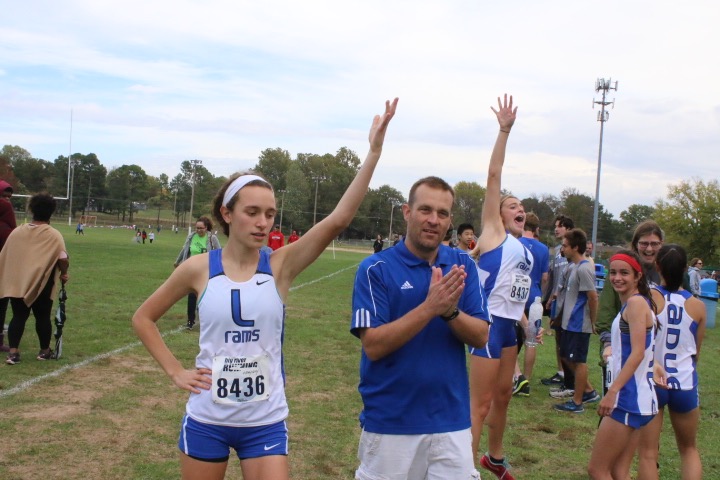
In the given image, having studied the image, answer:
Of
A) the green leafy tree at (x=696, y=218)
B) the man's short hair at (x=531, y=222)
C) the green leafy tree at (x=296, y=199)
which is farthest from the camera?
the green leafy tree at (x=296, y=199)

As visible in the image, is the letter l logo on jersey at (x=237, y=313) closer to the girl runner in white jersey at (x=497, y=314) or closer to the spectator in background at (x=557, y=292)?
the girl runner in white jersey at (x=497, y=314)

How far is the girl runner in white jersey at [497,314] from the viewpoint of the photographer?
5160mm

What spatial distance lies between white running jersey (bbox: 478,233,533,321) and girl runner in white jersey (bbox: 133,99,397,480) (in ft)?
7.92

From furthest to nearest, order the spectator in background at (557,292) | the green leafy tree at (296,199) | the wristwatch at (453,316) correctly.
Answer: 1. the green leafy tree at (296,199)
2. the spectator in background at (557,292)
3. the wristwatch at (453,316)

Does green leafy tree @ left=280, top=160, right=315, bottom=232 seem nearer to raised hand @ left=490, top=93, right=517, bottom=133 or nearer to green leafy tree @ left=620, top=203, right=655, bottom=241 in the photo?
green leafy tree @ left=620, top=203, right=655, bottom=241

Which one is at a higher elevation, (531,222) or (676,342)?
(531,222)

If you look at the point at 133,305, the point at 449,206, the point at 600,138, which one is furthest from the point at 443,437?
the point at 600,138

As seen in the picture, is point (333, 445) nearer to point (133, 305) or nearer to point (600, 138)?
point (133, 305)

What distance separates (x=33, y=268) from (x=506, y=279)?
5.90 meters

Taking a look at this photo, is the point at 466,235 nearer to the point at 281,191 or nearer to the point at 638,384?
the point at 638,384

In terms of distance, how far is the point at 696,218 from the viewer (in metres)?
59.0

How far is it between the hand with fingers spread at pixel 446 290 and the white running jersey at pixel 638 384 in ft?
6.55

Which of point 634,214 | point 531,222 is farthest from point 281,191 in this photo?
point 531,222

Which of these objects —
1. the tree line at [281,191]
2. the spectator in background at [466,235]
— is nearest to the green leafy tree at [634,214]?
the tree line at [281,191]
